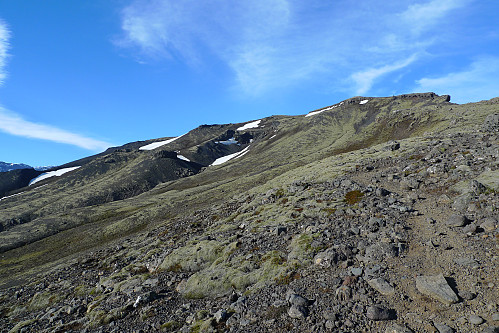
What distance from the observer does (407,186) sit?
2839 centimetres

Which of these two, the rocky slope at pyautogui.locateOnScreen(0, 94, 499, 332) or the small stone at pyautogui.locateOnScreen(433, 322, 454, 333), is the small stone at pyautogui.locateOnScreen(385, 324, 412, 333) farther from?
the small stone at pyautogui.locateOnScreen(433, 322, 454, 333)

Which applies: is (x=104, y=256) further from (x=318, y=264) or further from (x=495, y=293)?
(x=495, y=293)

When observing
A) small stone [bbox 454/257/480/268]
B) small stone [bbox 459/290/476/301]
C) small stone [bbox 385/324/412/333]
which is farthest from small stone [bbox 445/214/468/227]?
small stone [bbox 385/324/412/333]

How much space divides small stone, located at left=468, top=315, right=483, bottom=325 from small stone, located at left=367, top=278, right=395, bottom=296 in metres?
Result: 3.24

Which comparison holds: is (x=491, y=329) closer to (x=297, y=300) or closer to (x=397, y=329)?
(x=397, y=329)

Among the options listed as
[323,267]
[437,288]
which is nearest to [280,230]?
[323,267]

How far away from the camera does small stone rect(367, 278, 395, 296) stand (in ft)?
45.7

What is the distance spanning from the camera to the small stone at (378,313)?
12.4m

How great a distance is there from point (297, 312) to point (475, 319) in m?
7.76

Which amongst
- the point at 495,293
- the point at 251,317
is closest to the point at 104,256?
the point at 251,317

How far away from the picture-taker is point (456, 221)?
1866 centimetres

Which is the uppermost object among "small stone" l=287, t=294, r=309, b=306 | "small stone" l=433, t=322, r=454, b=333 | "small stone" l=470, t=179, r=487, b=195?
"small stone" l=470, t=179, r=487, b=195

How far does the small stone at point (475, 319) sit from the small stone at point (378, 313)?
3012 mm

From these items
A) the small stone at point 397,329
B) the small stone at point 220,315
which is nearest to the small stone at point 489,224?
the small stone at point 397,329
